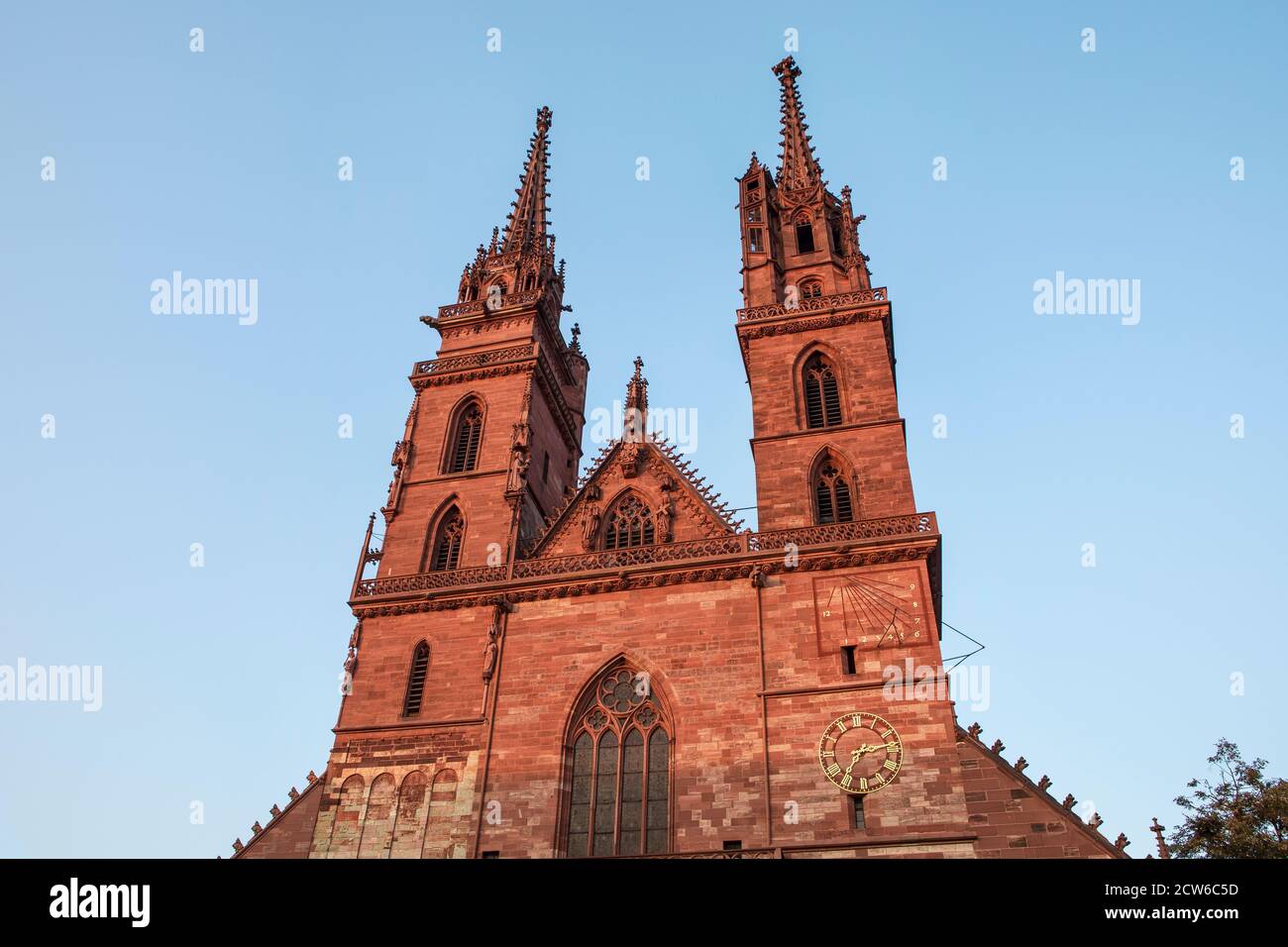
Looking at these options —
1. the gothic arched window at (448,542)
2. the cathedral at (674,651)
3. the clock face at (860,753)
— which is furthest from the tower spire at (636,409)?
the clock face at (860,753)

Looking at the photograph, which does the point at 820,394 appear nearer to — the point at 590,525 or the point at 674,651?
the point at 590,525

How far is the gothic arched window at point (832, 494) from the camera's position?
23.7 metres

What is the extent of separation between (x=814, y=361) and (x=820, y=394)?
126 centimetres

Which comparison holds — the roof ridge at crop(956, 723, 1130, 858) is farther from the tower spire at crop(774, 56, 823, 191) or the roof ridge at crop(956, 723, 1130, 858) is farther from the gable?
the tower spire at crop(774, 56, 823, 191)

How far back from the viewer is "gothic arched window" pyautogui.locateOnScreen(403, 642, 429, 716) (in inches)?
902

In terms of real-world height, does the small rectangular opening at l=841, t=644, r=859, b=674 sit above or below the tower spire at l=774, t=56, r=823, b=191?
below

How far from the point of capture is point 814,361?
27.0 meters

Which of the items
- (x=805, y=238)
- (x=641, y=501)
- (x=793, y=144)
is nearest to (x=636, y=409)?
(x=641, y=501)

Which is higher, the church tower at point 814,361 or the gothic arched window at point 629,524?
the church tower at point 814,361

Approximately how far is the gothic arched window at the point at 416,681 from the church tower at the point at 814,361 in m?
8.23

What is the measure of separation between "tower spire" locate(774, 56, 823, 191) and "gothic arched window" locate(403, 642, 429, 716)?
18368 mm

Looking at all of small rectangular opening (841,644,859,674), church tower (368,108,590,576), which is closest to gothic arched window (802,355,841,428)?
small rectangular opening (841,644,859,674)

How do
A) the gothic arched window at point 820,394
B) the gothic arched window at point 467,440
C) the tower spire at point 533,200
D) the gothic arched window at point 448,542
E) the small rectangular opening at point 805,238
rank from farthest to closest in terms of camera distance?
the tower spire at point 533,200, the small rectangular opening at point 805,238, the gothic arched window at point 467,440, the gothic arched window at point 448,542, the gothic arched window at point 820,394

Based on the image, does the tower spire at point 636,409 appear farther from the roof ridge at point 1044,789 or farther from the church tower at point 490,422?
the roof ridge at point 1044,789
